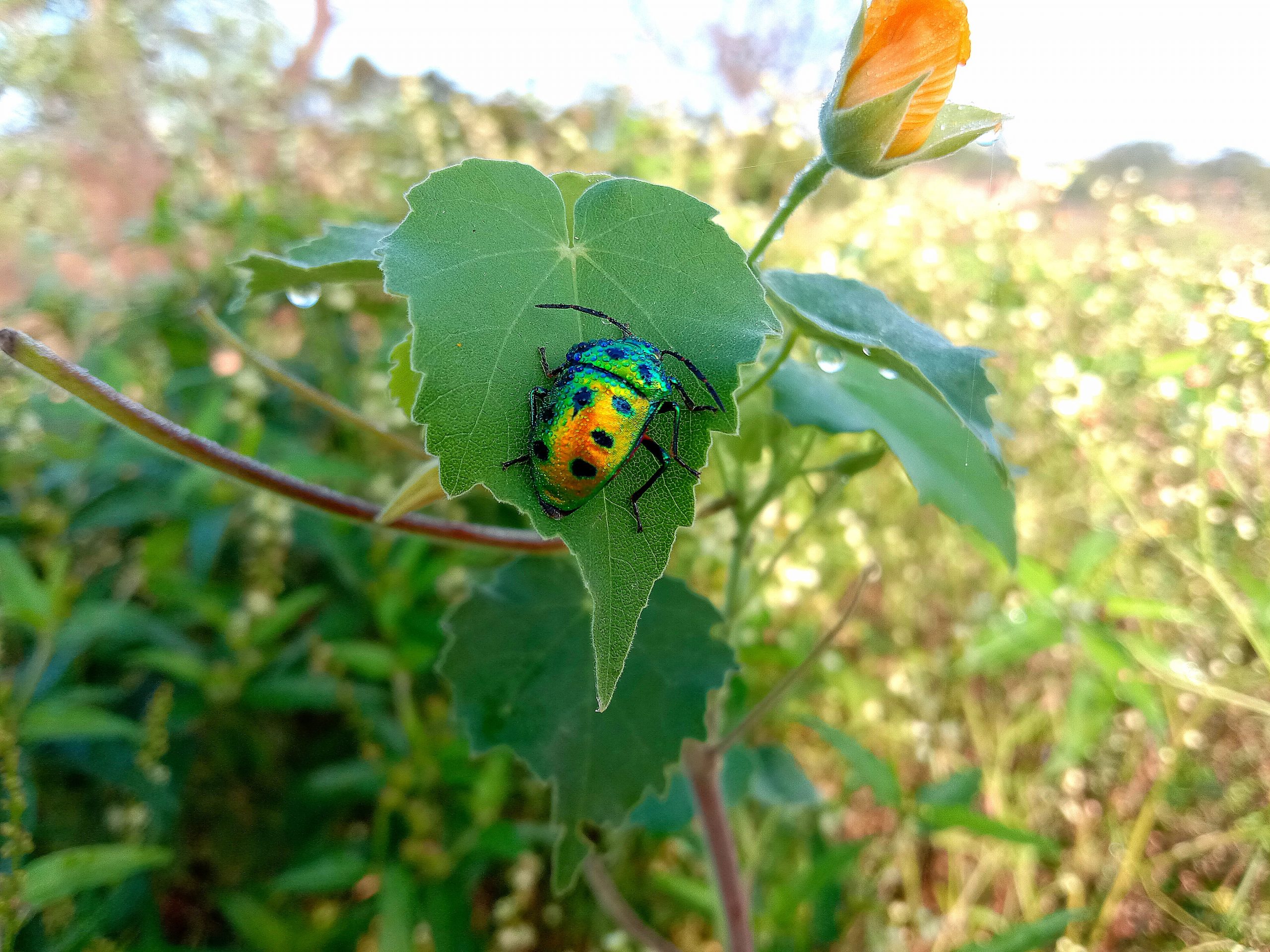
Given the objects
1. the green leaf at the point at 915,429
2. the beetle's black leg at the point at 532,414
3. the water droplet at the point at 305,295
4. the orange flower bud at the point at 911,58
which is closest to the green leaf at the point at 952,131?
the orange flower bud at the point at 911,58

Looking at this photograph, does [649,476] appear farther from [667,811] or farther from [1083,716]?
[1083,716]

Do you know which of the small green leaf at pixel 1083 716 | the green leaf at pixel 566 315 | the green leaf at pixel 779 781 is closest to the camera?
the green leaf at pixel 566 315

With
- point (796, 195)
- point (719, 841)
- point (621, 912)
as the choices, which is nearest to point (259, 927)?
point (621, 912)

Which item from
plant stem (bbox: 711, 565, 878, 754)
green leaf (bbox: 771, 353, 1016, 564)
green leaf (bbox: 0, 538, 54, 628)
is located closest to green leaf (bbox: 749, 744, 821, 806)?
plant stem (bbox: 711, 565, 878, 754)

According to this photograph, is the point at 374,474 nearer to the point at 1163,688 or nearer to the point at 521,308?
the point at 521,308

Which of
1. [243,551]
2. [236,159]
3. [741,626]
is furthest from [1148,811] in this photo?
[236,159]

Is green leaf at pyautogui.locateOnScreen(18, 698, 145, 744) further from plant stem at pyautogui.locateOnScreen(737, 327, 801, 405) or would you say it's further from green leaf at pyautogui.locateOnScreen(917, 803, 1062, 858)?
green leaf at pyautogui.locateOnScreen(917, 803, 1062, 858)

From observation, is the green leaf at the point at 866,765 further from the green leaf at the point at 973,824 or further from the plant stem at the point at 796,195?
the plant stem at the point at 796,195
